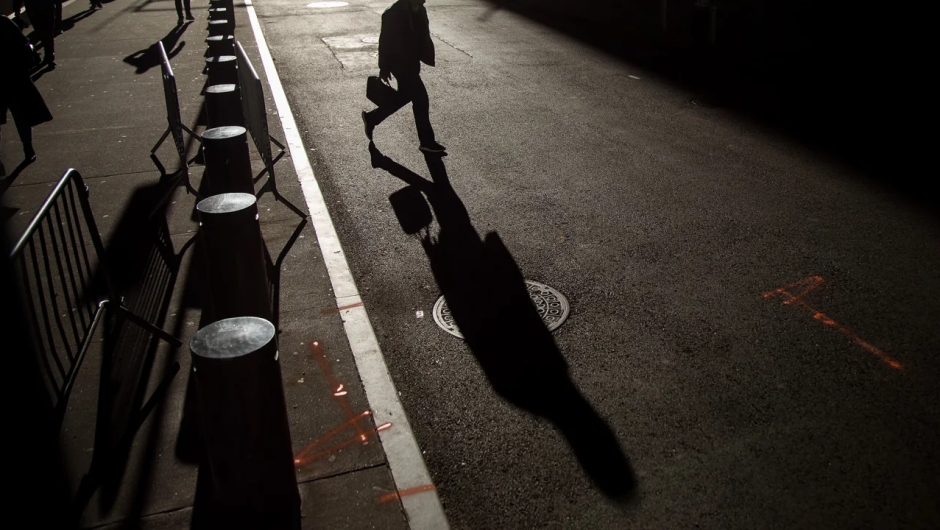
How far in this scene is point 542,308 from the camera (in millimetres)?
5969

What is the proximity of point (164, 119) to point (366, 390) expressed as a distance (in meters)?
8.09

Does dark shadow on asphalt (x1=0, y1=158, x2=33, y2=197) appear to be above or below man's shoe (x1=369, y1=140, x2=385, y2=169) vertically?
above

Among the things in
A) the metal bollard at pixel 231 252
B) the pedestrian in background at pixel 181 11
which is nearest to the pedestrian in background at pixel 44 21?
the pedestrian in background at pixel 181 11

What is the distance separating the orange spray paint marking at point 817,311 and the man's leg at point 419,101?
188 inches

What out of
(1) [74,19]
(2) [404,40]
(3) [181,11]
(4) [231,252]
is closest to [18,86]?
(2) [404,40]

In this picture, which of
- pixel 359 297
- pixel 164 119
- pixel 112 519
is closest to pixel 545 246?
pixel 359 297

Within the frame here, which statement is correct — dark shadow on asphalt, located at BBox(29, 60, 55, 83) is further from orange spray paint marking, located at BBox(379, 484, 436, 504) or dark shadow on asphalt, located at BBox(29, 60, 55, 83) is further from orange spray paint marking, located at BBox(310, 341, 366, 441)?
orange spray paint marking, located at BBox(379, 484, 436, 504)

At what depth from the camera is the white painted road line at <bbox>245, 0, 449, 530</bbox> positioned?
13.2 feet

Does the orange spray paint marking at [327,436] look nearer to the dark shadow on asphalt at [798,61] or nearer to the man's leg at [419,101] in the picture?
the man's leg at [419,101]

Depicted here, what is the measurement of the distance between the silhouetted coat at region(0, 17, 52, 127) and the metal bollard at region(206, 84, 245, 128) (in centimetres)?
297

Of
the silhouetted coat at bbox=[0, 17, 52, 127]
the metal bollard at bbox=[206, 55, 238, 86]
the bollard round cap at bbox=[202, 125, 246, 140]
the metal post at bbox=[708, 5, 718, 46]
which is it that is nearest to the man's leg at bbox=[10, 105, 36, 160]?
the silhouetted coat at bbox=[0, 17, 52, 127]

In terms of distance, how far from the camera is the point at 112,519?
3.92m

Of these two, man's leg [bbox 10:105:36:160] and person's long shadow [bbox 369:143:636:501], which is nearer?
person's long shadow [bbox 369:143:636:501]

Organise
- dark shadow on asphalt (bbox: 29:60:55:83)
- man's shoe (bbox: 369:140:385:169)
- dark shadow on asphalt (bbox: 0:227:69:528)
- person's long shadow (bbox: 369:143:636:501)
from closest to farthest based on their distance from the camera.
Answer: dark shadow on asphalt (bbox: 0:227:69:528), person's long shadow (bbox: 369:143:636:501), man's shoe (bbox: 369:140:385:169), dark shadow on asphalt (bbox: 29:60:55:83)
